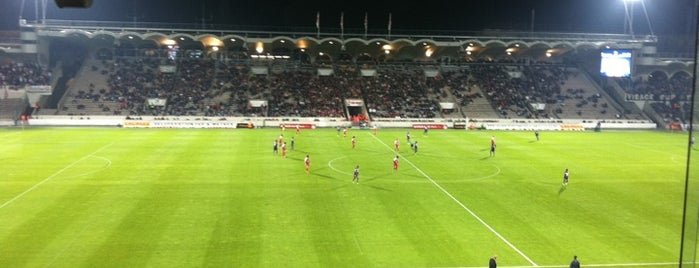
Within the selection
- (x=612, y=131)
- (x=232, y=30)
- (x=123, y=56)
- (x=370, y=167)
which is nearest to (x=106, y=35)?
(x=123, y=56)

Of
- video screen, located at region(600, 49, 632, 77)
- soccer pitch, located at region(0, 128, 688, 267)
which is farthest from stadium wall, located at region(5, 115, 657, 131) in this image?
soccer pitch, located at region(0, 128, 688, 267)

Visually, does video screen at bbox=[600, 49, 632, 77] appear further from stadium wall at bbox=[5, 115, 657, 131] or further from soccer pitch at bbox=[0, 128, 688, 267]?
soccer pitch at bbox=[0, 128, 688, 267]

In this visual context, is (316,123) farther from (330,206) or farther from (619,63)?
(619,63)

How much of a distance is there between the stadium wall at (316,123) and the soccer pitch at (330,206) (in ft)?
50.5

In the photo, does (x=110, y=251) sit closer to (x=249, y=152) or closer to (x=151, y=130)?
(x=249, y=152)

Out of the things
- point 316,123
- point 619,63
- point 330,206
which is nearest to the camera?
point 330,206

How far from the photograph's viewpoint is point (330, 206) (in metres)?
24.5

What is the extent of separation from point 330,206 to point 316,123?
38.0m

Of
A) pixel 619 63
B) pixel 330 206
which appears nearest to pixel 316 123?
pixel 330 206

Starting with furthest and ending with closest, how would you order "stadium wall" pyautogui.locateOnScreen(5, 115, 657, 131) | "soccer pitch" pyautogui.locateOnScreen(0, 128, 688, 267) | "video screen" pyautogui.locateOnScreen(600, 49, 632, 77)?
"video screen" pyautogui.locateOnScreen(600, 49, 632, 77), "stadium wall" pyautogui.locateOnScreen(5, 115, 657, 131), "soccer pitch" pyautogui.locateOnScreen(0, 128, 688, 267)

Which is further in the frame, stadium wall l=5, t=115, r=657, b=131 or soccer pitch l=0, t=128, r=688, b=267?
stadium wall l=5, t=115, r=657, b=131

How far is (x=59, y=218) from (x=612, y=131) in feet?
191

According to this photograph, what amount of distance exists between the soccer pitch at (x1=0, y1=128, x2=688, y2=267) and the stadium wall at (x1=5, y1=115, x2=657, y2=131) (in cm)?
1539

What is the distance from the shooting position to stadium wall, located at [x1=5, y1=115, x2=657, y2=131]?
193 ft
